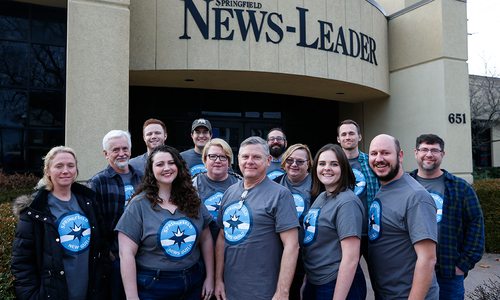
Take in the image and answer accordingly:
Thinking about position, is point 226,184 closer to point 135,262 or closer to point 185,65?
point 135,262

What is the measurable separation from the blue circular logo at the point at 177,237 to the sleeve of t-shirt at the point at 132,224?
15 centimetres

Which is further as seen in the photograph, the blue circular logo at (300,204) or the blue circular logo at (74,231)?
the blue circular logo at (300,204)

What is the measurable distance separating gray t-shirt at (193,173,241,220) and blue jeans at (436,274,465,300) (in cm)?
198

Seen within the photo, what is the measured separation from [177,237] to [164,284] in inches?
13.1

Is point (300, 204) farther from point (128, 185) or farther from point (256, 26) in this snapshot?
point (256, 26)

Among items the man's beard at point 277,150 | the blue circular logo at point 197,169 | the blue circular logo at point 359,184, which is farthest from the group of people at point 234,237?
the man's beard at point 277,150

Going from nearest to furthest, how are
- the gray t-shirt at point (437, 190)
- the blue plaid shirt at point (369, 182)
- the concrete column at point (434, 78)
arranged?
the gray t-shirt at point (437, 190) < the blue plaid shirt at point (369, 182) < the concrete column at point (434, 78)

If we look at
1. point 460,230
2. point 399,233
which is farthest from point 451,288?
point 399,233

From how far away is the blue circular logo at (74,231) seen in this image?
2854mm

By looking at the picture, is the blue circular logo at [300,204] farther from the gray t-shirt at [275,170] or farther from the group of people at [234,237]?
the gray t-shirt at [275,170]

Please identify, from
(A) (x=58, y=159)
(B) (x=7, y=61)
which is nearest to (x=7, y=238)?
(A) (x=58, y=159)

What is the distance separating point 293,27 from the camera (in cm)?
957

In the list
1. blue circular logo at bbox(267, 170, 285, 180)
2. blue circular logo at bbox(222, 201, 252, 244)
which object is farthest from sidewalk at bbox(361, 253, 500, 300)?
blue circular logo at bbox(222, 201, 252, 244)

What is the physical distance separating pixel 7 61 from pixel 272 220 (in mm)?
8572
